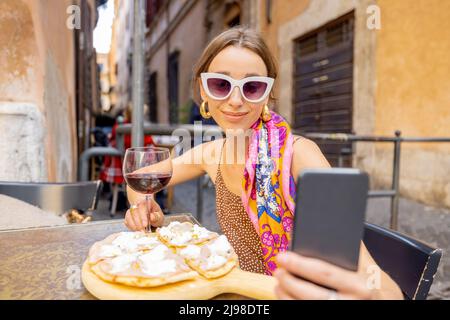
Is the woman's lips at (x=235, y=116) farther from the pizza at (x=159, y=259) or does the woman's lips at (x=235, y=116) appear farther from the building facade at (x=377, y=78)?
the building facade at (x=377, y=78)

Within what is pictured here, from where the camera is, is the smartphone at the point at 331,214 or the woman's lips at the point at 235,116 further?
the woman's lips at the point at 235,116

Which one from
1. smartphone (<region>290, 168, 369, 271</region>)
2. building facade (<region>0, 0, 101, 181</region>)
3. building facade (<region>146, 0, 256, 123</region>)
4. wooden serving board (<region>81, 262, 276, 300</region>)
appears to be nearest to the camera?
smartphone (<region>290, 168, 369, 271</region>)

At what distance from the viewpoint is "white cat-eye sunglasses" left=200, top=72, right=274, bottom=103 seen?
3.91 ft

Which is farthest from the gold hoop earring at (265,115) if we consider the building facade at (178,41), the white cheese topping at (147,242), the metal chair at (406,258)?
the building facade at (178,41)

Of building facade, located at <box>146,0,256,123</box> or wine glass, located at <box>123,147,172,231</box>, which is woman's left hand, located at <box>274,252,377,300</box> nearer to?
wine glass, located at <box>123,147,172,231</box>

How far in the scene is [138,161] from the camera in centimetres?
114

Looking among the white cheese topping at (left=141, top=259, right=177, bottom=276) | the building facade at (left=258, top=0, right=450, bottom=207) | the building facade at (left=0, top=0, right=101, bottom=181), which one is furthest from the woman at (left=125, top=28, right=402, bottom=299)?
the building facade at (left=258, top=0, right=450, bottom=207)

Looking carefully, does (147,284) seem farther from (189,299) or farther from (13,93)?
(13,93)

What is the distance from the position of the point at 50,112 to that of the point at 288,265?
2.45m

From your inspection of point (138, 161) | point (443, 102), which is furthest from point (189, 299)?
point (443, 102)

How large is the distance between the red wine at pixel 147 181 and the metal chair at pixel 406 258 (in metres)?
0.72

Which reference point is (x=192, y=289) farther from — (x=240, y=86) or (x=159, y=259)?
(x=240, y=86)

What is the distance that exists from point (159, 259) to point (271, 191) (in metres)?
0.57

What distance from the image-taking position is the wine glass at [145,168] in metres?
1.11
